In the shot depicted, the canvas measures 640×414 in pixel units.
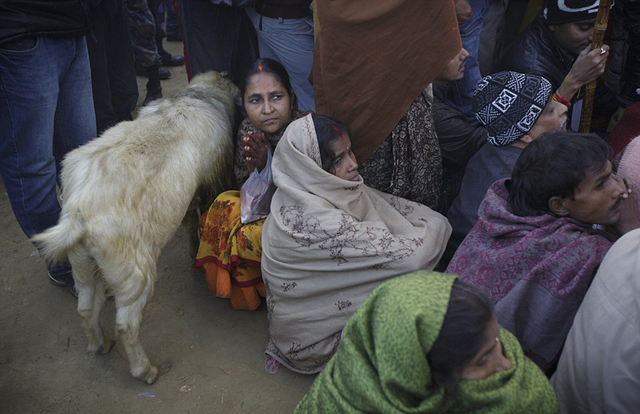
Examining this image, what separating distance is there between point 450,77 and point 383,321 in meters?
2.27

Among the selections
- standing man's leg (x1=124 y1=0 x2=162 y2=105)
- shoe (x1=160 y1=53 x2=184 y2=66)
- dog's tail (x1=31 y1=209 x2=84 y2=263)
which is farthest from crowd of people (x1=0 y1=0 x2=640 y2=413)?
shoe (x1=160 y1=53 x2=184 y2=66)

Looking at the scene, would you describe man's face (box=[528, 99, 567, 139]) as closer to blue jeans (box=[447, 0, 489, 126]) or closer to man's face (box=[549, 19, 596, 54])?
man's face (box=[549, 19, 596, 54])

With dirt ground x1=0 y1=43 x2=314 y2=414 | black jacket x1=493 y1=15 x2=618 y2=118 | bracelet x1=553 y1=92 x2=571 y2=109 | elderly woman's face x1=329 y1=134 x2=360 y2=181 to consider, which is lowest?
dirt ground x1=0 y1=43 x2=314 y2=414

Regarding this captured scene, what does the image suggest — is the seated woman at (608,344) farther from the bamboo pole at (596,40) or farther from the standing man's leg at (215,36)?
the standing man's leg at (215,36)

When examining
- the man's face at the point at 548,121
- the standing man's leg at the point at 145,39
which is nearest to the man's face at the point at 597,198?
the man's face at the point at 548,121

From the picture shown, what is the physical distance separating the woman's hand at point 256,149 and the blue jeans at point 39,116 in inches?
42.4

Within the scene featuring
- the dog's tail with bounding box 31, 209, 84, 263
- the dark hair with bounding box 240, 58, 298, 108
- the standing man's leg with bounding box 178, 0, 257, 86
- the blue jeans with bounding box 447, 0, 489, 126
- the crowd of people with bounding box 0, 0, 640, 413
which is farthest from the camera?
the standing man's leg with bounding box 178, 0, 257, 86

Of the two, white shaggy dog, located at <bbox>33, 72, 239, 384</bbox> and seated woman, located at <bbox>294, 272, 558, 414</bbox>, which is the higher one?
seated woman, located at <bbox>294, 272, 558, 414</bbox>

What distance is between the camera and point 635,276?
1.61 m

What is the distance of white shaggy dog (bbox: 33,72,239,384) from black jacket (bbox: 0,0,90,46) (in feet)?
2.01

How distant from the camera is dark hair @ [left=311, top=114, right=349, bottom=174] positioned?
277 centimetres

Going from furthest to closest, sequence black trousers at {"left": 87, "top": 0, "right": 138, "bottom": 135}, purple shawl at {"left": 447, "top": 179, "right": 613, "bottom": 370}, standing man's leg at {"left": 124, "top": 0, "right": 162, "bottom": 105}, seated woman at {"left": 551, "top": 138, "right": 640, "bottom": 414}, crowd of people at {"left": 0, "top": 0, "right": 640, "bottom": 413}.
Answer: standing man's leg at {"left": 124, "top": 0, "right": 162, "bottom": 105}
black trousers at {"left": 87, "top": 0, "right": 138, "bottom": 135}
purple shawl at {"left": 447, "top": 179, "right": 613, "bottom": 370}
seated woman at {"left": 551, "top": 138, "right": 640, "bottom": 414}
crowd of people at {"left": 0, "top": 0, "right": 640, "bottom": 413}

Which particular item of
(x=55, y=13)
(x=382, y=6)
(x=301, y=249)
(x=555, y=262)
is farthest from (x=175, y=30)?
(x=555, y=262)

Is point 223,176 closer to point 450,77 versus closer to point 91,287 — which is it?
point 91,287
